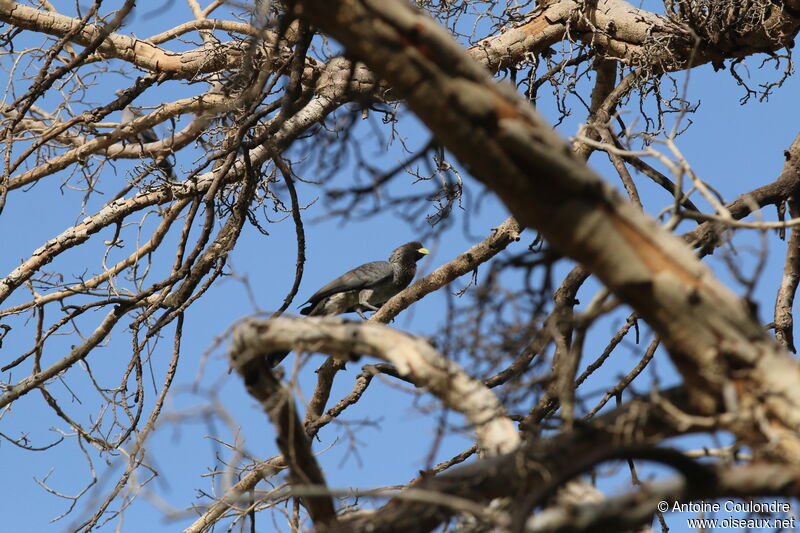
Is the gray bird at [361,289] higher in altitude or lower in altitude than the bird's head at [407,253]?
lower

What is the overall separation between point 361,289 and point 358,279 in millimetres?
123

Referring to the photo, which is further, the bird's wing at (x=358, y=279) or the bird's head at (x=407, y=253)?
the bird's head at (x=407, y=253)

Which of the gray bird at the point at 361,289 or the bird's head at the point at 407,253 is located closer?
the gray bird at the point at 361,289

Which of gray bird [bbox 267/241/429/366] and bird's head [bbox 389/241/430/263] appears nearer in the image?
gray bird [bbox 267/241/429/366]

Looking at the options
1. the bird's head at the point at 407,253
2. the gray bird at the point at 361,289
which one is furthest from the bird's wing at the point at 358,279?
the bird's head at the point at 407,253

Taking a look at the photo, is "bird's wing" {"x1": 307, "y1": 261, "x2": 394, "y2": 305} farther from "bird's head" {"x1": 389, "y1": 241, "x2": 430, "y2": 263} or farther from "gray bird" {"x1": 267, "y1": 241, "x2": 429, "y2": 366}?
"bird's head" {"x1": 389, "y1": 241, "x2": 430, "y2": 263}

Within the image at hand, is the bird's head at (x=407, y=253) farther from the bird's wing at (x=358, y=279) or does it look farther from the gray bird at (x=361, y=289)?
the bird's wing at (x=358, y=279)

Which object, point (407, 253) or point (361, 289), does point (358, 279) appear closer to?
point (361, 289)

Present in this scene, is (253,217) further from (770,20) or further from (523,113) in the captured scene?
(770,20)

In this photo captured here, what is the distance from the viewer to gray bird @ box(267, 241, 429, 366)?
7.80 m

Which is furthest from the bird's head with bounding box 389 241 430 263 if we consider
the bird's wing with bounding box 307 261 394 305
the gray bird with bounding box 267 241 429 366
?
the bird's wing with bounding box 307 261 394 305

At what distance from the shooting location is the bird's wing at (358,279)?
7.77 metres

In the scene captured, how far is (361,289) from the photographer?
26.1 ft

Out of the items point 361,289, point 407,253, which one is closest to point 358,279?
point 361,289
